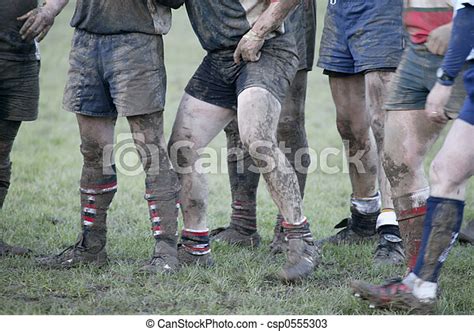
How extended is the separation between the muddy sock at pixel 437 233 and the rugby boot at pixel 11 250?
2.71 meters

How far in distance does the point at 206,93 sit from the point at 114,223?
1923 millimetres

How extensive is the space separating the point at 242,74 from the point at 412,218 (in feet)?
4.35

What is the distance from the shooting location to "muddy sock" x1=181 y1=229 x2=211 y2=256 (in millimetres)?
5504

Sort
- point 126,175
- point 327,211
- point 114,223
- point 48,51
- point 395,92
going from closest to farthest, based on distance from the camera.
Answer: point 395,92, point 114,223, point 327,211, point 126,175, point 48,51

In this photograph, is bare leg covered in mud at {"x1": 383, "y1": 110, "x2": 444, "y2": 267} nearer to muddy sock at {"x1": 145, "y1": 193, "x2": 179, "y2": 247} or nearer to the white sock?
the white sock

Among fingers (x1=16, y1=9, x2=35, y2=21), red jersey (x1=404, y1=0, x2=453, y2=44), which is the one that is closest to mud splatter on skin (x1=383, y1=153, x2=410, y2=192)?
red jersey (x1=404, y1=0, x2=453, y2=44)

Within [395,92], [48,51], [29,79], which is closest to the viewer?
[395,92]

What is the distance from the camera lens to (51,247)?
606 cm

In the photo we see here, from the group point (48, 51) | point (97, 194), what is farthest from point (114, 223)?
point (48, 51)

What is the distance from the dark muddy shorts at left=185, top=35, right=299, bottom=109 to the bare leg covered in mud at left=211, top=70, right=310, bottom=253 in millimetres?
845

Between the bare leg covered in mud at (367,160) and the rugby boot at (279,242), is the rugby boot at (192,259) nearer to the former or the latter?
the rugby boot at (279,242)

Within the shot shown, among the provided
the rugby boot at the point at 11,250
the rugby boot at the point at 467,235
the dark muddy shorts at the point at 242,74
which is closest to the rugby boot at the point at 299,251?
the dark muddy shorts at the point at 242,74

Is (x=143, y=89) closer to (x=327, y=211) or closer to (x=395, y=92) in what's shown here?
(x=395, y=92)

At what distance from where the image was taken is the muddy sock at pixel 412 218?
4.90 metres
